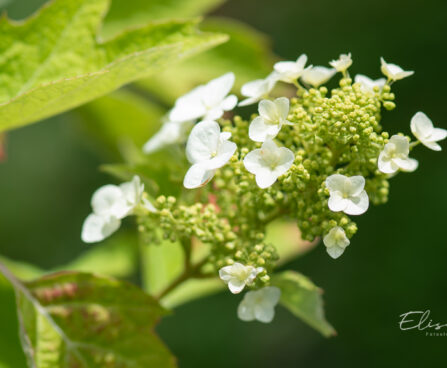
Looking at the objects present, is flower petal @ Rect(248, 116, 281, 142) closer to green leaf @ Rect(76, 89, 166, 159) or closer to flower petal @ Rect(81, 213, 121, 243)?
flower petal @ Rect(81, 213, 121, 243)

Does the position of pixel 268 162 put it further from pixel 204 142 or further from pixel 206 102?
pixel 206 102

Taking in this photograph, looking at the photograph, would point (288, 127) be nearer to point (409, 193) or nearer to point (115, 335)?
point (115, 335)

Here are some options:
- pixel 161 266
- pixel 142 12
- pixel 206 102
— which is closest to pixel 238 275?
pixel 206 102

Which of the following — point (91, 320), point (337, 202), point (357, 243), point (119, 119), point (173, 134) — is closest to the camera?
point (337, 202)

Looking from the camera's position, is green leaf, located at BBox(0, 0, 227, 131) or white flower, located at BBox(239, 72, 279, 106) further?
white flower, located at BBox(239, 72, 279, 106)

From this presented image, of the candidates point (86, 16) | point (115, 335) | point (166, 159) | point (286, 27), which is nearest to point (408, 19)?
point (286, 27)

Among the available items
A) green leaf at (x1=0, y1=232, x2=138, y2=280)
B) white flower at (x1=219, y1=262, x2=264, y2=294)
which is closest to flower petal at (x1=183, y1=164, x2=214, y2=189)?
white flower at (x1=219, y1=262, x2=264, y2=294)
